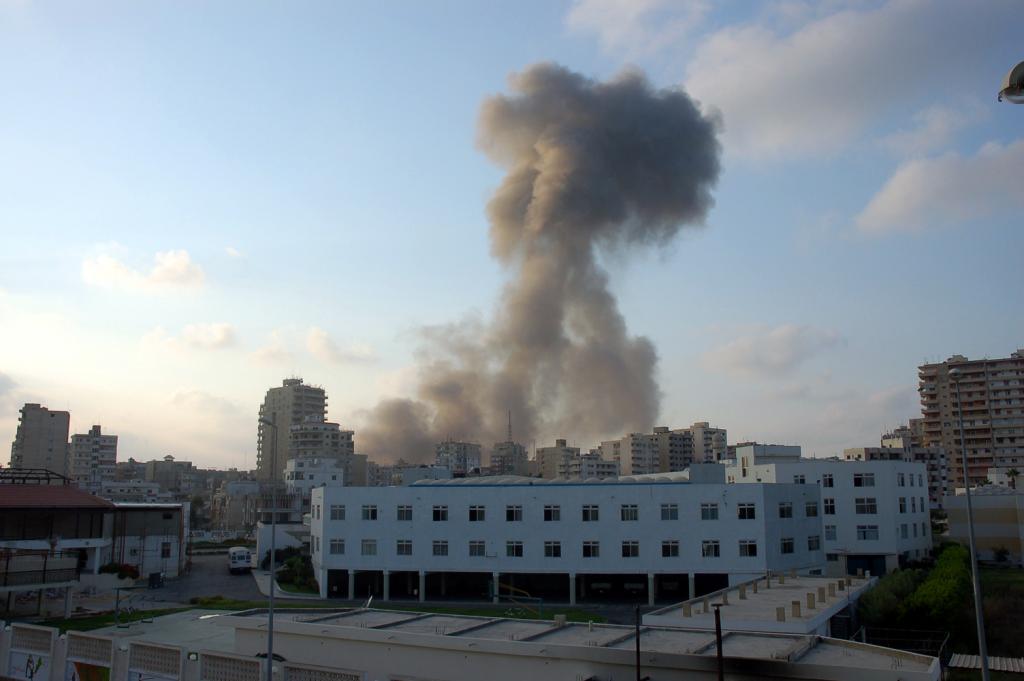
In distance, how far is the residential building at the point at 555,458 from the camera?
171 meters

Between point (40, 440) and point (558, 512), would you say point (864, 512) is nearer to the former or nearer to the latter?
point (558, 512)

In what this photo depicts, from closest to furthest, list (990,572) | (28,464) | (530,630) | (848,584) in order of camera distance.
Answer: (530,630) < (848,584) < (990,572) < (28,464)

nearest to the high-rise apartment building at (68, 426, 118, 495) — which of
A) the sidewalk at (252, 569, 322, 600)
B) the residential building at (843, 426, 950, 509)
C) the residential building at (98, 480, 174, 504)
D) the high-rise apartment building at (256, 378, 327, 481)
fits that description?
the residential building at (98, 480, 174, 504)

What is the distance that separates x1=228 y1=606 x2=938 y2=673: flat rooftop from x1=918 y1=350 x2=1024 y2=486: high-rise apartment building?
106 m

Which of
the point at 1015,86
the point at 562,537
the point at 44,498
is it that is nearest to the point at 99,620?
the point at 44,498

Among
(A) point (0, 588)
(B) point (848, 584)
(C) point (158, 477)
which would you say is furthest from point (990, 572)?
(C) point (158, 477)

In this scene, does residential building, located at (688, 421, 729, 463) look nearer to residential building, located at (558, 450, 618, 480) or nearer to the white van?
residential building, located at (558, 450, 618, 480)

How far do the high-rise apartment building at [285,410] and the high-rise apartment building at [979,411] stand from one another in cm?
11062

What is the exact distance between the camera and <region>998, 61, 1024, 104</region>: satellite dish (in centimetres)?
1105

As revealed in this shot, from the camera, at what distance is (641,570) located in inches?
1890

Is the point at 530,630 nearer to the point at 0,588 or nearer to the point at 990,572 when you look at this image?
the point at 0,588

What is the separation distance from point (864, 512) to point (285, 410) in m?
137

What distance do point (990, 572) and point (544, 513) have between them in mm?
32432

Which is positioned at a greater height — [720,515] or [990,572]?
[720,515]
